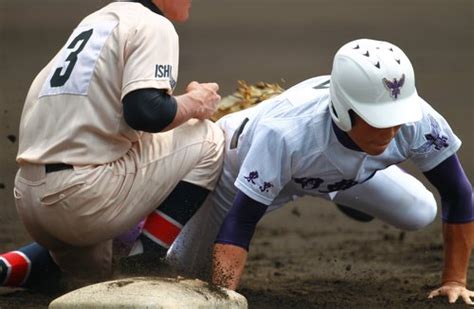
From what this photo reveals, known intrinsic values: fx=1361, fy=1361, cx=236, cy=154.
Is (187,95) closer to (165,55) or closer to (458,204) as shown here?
(165,55)

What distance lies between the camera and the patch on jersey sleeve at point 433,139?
594 centimetres

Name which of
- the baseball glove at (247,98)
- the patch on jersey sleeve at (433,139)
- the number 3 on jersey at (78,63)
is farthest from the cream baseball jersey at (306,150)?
the number 3 on jersey at (78,63)

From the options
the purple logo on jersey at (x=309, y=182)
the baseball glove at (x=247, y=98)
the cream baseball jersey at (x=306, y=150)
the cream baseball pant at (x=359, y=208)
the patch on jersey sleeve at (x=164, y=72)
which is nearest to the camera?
the patch on jersey sleeve at (x=164, y=72)

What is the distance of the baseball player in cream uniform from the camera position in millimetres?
5551

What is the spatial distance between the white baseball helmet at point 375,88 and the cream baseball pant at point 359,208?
0.76m

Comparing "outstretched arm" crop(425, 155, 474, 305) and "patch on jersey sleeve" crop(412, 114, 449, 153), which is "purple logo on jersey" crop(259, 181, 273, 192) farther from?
"outstretched arm" crop(425, 155, 474, 305)

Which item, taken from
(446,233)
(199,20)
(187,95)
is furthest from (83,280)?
(199,20)

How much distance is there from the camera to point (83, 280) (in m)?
6.12

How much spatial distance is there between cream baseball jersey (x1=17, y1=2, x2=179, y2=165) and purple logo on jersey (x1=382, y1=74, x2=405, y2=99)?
0.88 metres

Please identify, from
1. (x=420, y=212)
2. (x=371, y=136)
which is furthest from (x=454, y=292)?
(x=371, y=136)

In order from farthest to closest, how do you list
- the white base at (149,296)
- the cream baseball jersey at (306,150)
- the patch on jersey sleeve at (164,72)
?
the cream baseball jersey at (306,150) → the patch on jersey sleeve at (164,72) → the white base at (149,296)

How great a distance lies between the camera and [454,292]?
20.0 ft

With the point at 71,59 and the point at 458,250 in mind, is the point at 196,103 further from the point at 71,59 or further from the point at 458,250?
the point at 458,250

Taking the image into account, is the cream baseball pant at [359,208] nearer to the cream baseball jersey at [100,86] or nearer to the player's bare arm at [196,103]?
the player's bare arm at [196,103]
